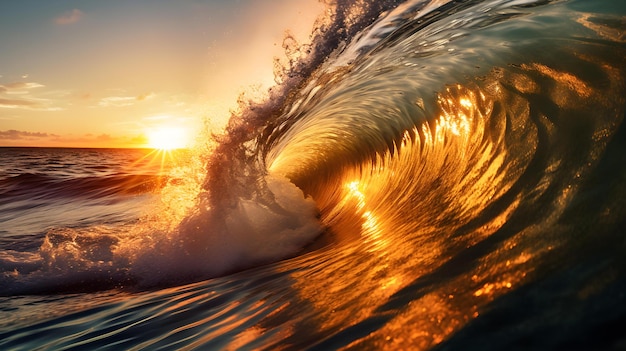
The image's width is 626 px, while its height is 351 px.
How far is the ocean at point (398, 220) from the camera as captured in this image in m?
1.27

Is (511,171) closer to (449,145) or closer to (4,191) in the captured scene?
(449,145)

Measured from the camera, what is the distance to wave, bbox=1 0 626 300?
1967 mm

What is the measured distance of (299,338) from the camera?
59.7 inches

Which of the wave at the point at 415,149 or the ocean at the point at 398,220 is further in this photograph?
the wave at the point at 415,149

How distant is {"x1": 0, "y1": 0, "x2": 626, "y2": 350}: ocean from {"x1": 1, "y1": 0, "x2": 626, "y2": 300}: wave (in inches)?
0.8

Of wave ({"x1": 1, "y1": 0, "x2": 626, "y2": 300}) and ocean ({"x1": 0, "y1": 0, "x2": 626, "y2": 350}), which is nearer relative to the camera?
ocean ({"x1": 0, "y1": 0, "x2": 626, "y2": 350})

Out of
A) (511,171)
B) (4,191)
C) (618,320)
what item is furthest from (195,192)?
(4,191)

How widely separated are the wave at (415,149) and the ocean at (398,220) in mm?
21

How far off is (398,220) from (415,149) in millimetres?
1841

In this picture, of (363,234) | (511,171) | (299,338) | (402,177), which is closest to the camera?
(299,338)

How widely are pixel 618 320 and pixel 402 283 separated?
774 mm

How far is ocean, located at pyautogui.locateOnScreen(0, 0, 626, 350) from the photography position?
1.27 metres

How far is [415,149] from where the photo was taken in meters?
4.96

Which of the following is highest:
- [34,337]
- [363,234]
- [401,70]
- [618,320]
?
[401,70]
